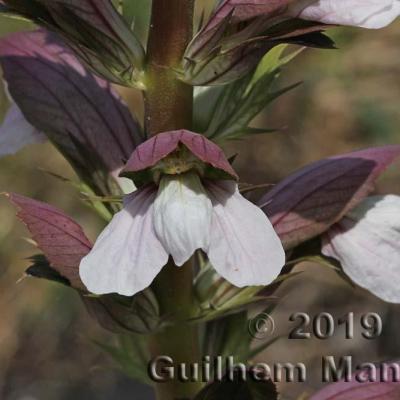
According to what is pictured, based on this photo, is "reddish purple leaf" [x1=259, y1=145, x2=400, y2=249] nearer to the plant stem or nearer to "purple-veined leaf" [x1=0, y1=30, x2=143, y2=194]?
the plant stem

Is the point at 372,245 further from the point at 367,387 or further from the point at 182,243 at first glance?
the point at 182,243

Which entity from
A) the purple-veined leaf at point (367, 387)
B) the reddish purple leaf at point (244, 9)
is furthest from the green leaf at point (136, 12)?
the purple-veined leaf at point (367, 387)

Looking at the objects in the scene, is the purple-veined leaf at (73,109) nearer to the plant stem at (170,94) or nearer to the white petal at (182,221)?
the plant stem at (170,94)

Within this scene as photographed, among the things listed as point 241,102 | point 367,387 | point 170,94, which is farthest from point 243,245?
point 367,387

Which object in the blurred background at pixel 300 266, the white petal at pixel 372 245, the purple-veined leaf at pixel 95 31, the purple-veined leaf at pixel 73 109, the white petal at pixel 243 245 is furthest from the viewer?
the blurred background at pixel 300 266

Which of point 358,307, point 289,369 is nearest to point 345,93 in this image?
point 358,307

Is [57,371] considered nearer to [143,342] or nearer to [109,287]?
[143,342]
